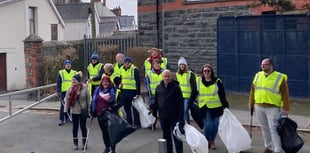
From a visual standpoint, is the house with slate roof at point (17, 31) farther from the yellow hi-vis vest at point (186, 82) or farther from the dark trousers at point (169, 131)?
the dark trousers at point (169, 131)

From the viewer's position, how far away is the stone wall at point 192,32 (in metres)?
17.1

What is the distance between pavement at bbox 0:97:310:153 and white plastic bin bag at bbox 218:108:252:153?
1.40 ft

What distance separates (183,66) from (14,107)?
26.1 ft

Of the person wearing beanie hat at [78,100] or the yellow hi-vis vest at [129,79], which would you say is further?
→ the yellow hi-vis vest at [129,79]

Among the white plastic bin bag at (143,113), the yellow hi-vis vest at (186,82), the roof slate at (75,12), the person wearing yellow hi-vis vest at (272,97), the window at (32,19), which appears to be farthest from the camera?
the roof slate at (75,12)

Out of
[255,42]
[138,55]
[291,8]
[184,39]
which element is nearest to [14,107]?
[138,55]

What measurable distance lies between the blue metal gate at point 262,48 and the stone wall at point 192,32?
1063mm

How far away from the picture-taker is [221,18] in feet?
51.9

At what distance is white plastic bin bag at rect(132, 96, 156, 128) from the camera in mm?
11258

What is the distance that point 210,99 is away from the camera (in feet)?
29.6

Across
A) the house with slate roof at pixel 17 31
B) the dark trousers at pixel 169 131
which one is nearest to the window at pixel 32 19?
the house with slate roof at pixel 17 31

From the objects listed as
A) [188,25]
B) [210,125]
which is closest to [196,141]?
[210,125]

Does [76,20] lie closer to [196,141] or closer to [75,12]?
[75,12]

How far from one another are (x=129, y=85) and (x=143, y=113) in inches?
27.8
